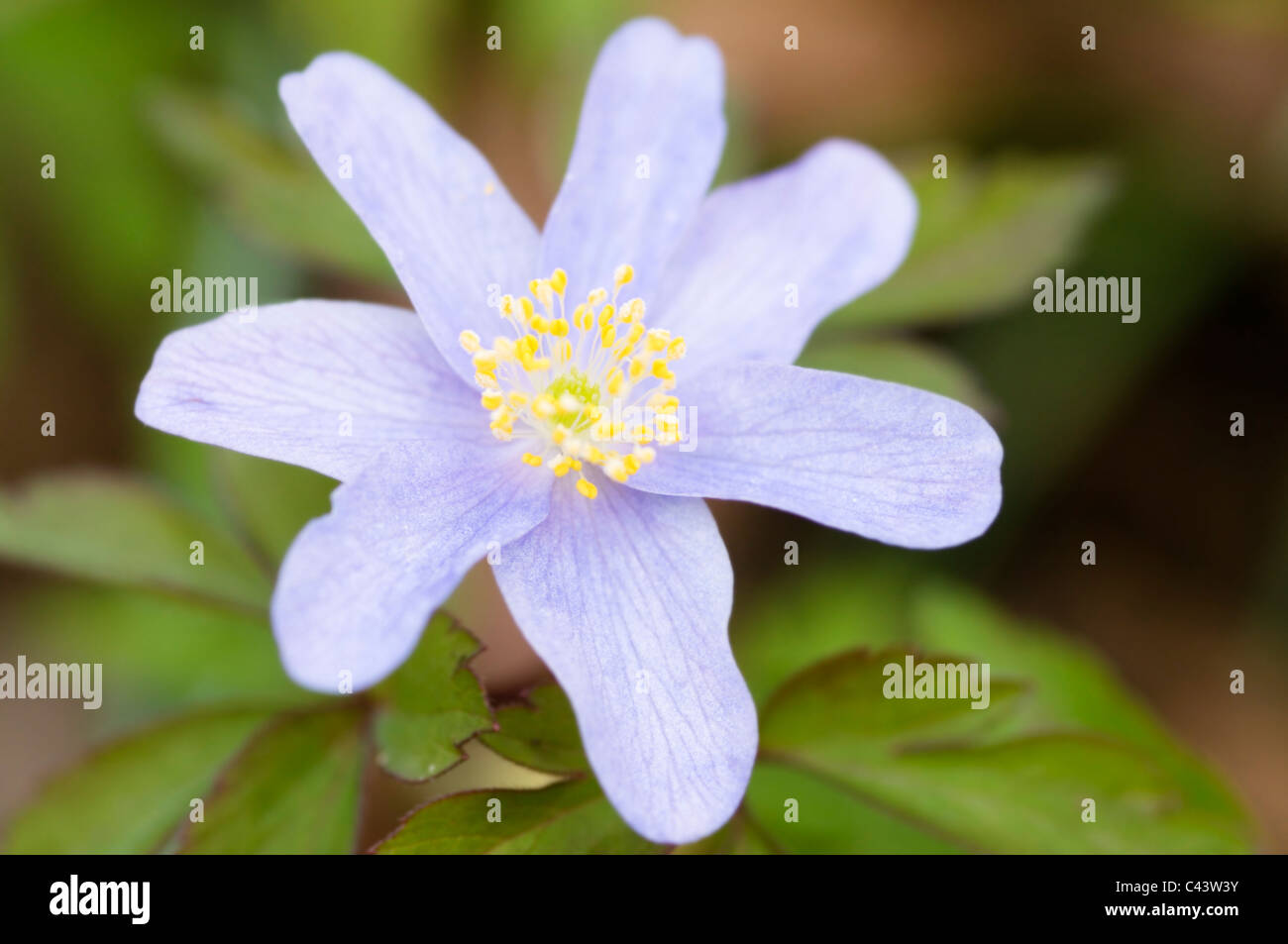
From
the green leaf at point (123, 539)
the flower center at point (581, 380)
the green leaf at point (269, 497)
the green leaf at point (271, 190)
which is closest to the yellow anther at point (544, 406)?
the flower center at point (581, 380)

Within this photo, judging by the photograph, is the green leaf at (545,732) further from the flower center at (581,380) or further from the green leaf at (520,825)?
the flower center at (581,380)

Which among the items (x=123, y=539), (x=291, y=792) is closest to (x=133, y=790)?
(x=291, y=792)

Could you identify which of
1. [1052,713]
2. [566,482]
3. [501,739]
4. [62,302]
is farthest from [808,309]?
[62,302]

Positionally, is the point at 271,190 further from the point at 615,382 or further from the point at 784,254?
the point at 784,254

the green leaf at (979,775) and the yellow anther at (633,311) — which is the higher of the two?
the yellow anther at (633,311)

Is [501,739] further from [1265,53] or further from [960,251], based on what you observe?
[1265,53]

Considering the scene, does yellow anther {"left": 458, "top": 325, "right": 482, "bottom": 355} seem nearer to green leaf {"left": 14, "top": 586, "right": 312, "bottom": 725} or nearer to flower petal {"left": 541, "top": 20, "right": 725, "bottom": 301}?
flower petal {"left": 541, "top": 20, "right": 725, "bottom": 301}

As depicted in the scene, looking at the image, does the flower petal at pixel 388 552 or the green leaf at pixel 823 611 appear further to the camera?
the green leaf at pixel 823 611
